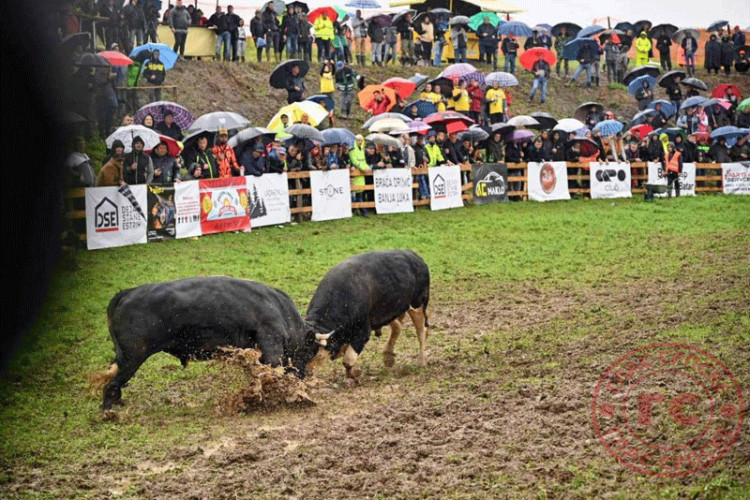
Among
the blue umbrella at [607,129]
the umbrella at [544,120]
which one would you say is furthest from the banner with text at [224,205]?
the blue umbrella at [607,129]

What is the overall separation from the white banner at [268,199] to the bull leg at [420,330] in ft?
33.9

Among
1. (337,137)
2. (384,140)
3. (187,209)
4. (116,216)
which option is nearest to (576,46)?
(384,140)

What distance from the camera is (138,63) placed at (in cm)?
2528

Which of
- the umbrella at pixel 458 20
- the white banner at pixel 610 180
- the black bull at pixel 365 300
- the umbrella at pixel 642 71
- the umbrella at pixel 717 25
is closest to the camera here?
the black bull at pixel 365 300

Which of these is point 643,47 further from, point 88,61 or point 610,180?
point 88,61

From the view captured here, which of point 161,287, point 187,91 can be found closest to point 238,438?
point 161,287

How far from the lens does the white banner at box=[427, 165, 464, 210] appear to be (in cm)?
2577

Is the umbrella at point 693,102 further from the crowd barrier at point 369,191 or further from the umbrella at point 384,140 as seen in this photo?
the umbrella at point 384,140

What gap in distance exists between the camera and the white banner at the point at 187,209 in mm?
20047

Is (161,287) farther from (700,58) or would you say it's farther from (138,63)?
(700,58)

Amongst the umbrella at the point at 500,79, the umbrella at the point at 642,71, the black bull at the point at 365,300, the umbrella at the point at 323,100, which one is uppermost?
the umbrella at the point at 642,71

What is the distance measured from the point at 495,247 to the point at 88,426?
44.0 feet

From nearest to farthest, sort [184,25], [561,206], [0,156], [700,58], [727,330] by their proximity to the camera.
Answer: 1. [0,156]
2. [727,330]
3. [561,206]
4. [184,25]
5. [700,58]

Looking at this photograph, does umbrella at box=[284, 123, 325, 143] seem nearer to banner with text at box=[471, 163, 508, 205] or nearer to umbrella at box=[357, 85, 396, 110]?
banner with text at box=[471, 163, 508, 205]
